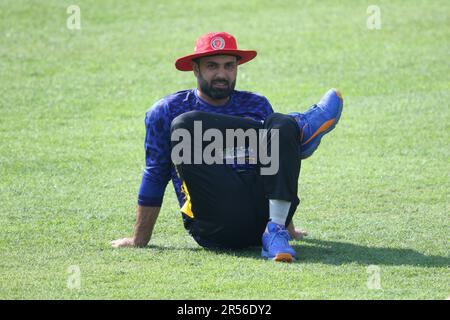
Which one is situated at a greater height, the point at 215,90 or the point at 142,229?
the point at 215,90

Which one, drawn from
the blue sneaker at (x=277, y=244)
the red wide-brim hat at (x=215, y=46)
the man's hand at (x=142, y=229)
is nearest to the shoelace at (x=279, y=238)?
the blue sneaker at (x=277, y=244)

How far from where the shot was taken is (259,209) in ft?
21.5

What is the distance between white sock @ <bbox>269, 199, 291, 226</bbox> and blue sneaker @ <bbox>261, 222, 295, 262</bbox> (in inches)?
1.2

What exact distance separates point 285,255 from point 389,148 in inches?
167

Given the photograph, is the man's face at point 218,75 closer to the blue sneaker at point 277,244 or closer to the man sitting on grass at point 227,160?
the man sitting on grass at point 227,160

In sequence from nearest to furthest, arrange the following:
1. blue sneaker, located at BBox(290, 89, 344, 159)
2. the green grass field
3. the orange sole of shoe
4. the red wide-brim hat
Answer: the green grass field
the orange sole of shoe
blue sneaker, located at BBox(290, 89, 344, 159)
the red wide-brim hat

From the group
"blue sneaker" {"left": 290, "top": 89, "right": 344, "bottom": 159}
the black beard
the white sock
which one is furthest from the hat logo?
the white sock

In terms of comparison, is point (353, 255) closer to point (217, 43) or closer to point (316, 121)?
point (316, 121)

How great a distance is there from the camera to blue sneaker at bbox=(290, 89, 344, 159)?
6461mm

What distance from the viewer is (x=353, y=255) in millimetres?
6613

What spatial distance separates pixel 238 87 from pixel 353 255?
21.4 feet

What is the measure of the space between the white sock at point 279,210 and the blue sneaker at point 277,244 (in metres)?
0.03

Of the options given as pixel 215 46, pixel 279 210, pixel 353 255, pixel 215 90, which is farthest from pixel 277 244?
pixel 215 46

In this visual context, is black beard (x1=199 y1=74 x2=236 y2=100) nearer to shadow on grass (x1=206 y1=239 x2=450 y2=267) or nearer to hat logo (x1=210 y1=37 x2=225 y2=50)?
hat logo (x1=210 y1=37 x2=225 y2=50)
